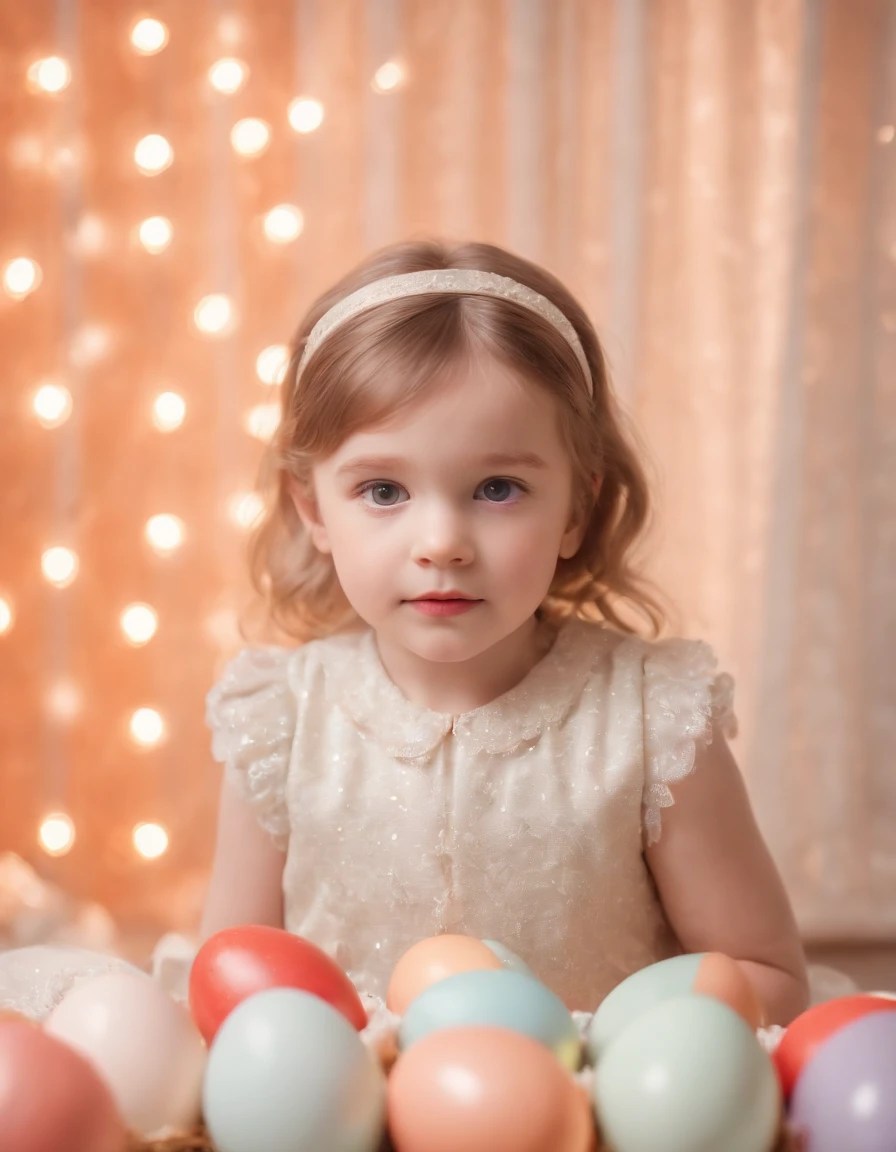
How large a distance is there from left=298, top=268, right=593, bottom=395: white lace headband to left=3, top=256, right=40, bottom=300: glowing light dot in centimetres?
79

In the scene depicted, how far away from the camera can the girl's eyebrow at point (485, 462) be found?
1.08 m

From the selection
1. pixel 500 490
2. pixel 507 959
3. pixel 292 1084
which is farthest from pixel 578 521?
pixel 292 1084

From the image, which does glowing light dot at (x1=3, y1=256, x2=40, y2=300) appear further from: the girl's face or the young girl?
the girl's face

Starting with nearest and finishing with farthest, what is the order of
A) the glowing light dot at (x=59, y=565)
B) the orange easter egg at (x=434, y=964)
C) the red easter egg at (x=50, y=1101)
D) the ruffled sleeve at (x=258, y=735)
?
1. the red easter egg at (x=50, y=1101)
2. the orange easter egg at (x=434, y=964)
3. the ruffled sleeve at (x=258, y=735)
4. the glowing light dot at (x=59, y=565)

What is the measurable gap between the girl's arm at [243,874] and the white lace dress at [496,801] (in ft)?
0.08

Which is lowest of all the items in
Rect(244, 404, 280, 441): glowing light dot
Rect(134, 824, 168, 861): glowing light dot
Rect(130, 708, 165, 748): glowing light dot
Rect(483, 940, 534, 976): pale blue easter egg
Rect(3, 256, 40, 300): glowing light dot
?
Rect(134, 824, 168, 861): glowing light dot

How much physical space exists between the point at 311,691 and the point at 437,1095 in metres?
0.67

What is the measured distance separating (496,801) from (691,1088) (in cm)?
55

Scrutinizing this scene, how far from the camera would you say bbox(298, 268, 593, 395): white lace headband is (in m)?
1.16

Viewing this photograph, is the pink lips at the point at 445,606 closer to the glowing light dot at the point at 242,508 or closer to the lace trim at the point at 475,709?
the lace trim at the point at 475,709

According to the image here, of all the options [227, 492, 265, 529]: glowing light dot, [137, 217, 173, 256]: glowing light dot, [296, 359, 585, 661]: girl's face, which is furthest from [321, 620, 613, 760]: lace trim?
[137, 217, 173, 256]: glowing light dot

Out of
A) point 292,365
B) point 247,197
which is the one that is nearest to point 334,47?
point 247,197

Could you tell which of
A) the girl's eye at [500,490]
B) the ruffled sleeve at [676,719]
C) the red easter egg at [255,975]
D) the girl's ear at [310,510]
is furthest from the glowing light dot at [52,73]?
the red easter egg at [255,975]

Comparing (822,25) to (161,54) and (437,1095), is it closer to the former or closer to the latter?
(161,54)
